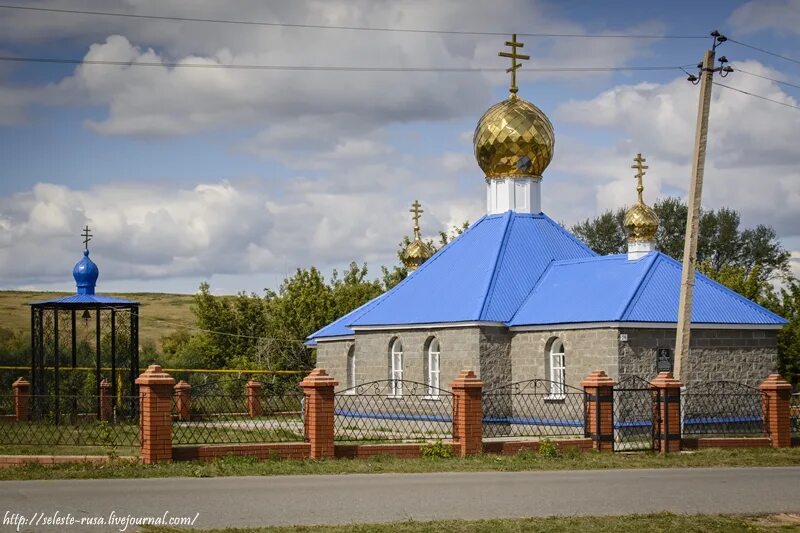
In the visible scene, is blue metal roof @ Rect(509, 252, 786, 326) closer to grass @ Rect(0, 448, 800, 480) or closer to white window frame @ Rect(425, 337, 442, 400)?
white window frame @ Rect(425, 337, 442, 400)

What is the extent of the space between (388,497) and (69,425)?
14.4 metres

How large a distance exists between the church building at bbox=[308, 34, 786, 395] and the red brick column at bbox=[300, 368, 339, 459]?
19.4 feet


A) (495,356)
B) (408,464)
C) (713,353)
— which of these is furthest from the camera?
(495,356)

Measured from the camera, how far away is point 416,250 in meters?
34.1

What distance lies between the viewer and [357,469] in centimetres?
1656

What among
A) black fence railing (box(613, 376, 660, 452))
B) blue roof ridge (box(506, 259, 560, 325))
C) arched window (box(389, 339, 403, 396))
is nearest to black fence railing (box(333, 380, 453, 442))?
arched window (box(389, 339, 403, 396))

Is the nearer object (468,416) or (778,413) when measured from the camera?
(468,416)

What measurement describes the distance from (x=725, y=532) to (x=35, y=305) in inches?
766

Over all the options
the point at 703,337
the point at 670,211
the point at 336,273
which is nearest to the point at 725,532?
the point at 703,337

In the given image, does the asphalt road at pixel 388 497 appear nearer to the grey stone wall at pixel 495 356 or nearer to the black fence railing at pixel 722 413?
the black fence railing at pixel 722 413

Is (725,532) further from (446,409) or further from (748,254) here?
(748,254)

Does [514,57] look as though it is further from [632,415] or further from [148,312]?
[148,312]

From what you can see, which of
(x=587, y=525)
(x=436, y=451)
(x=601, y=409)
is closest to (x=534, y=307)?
(x=601, y=409)

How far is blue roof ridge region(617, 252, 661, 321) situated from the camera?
906 inches
